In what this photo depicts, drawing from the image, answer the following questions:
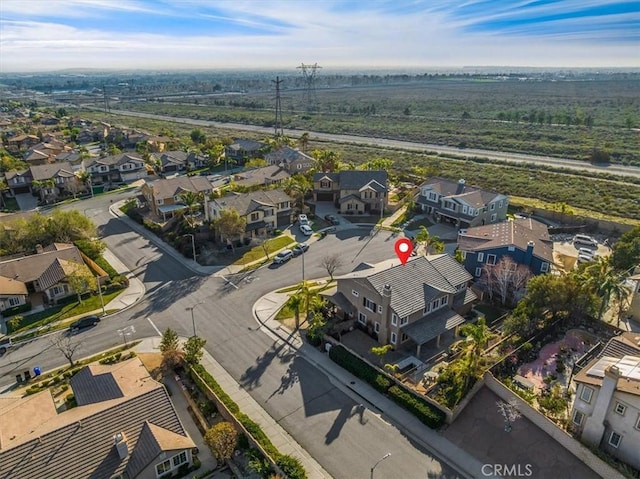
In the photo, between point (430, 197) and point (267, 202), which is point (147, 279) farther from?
point (430, 197)

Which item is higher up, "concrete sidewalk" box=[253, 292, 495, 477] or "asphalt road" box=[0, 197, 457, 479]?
"concrete sidewalk" box=[253, 292, 495, 477]

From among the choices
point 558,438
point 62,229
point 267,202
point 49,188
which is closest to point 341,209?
point 267,202

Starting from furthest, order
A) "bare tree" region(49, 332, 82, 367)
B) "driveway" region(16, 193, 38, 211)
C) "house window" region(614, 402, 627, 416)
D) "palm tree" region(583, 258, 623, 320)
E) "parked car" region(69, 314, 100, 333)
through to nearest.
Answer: "driveway" region(16, 193, 38, 211) < "parked car" region(69, 314, 100, 333) < "palm tree" region(583, 258, 623, 320) < "bare tree" region(49, 332, 82, 367) < "house window" region(614, 402, 627, 416)

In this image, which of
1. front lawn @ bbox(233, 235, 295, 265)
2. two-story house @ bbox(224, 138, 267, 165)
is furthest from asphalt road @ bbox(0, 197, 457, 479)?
two-story house @ bbox(224, 138, 267, 165)

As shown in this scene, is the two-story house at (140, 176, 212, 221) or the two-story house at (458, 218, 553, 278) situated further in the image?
the two-story house at (140, 176, 212, 221)

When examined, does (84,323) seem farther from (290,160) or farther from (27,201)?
(290,160)

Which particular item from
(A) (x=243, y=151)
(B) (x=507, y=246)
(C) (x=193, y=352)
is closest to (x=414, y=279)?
(B) (x=507, y=246)

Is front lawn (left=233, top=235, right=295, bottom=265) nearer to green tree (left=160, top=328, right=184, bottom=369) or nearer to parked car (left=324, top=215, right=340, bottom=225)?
parked car (left=324, top=215, right=340, bottom=225)
